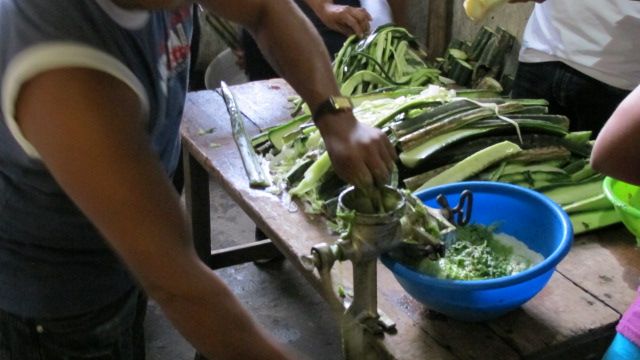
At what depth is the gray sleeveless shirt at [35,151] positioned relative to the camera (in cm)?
94

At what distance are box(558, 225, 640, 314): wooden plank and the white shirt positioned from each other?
0.82 metres

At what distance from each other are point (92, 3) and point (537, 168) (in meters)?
1.28

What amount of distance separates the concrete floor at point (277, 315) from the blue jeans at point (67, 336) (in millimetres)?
1302

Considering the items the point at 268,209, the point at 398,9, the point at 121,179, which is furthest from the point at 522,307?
the point at 398,9

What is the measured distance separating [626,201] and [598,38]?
92 cm

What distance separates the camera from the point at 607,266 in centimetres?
162

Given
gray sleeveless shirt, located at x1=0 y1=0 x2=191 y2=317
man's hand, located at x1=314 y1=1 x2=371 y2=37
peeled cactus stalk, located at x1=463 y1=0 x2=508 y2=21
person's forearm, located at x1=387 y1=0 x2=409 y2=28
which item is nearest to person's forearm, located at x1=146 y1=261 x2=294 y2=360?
gray sleeveless shirt, located at x1=0 y1=0 x2=191 y2=317

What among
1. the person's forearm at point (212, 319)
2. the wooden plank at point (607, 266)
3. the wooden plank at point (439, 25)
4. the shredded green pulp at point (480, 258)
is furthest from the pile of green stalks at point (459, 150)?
the wooden plank at point (439, 25)

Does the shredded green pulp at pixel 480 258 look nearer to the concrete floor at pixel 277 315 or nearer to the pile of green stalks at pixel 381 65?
the pile of green stalks at pixel 381 65

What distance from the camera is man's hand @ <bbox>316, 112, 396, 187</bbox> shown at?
1429mm

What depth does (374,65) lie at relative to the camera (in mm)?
→ 2559

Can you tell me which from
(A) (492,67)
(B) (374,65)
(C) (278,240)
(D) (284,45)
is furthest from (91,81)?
(A) (492,67)

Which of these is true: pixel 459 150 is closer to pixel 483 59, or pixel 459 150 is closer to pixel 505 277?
pixel 505 277

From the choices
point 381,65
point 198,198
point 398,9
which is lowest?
point 198,198
